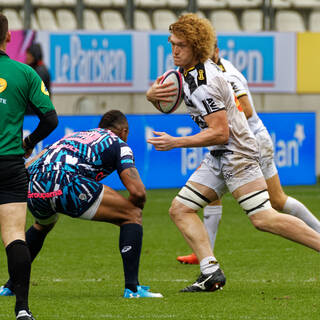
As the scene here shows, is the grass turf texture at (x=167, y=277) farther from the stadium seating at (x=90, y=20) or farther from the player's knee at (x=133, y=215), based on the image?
the stadium seating at (x=90, y=20)

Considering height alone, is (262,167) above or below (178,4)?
below

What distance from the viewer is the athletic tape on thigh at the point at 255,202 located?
6.90 meters

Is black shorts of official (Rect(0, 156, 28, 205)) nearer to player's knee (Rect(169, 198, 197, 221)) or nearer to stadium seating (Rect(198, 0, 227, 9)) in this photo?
player's knee (Rect(169, 198, 197, 221))

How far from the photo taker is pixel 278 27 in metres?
20.9

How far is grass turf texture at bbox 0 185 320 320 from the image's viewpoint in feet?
20.9

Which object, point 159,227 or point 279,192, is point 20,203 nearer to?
point 279,192

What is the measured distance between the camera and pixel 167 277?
815 cm

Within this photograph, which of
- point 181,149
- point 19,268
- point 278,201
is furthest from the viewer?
point 181,149

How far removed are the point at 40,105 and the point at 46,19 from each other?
13.8m

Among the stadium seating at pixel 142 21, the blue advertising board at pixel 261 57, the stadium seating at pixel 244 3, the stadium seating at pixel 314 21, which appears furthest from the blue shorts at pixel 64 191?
the stadium seating at pixel 314 21

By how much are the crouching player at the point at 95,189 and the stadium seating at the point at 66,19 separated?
41.8ft

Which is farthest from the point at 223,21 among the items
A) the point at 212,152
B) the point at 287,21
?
the point at 212,152

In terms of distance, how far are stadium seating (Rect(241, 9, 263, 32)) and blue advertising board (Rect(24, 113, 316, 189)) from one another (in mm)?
4805

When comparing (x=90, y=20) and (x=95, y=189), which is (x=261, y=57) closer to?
(x=90, y=20)
